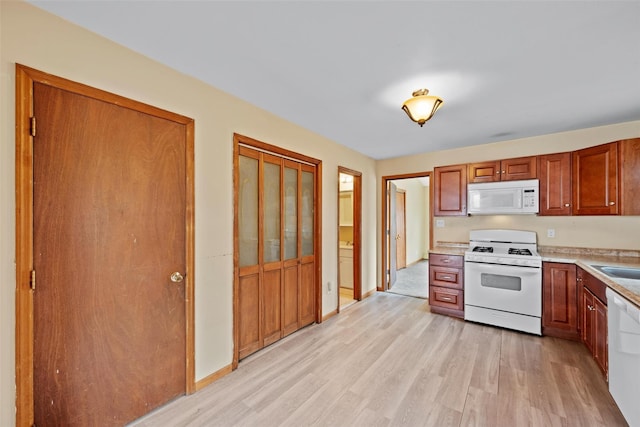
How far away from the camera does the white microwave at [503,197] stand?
3.36m

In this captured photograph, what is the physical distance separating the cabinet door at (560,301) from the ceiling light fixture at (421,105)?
2.31m

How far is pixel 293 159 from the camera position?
10.2 ft

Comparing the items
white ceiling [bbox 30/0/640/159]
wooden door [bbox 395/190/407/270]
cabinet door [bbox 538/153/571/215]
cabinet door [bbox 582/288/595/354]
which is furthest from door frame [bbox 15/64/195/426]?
wooden door [bbox 395/190/407/270]

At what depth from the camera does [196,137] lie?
2109mm

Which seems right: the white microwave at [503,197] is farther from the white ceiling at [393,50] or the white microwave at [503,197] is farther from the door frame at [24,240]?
the door frame at [24,240]

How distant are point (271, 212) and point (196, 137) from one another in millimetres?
1082

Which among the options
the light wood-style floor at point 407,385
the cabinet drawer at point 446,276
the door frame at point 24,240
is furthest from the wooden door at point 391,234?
the door frame at point 24,240

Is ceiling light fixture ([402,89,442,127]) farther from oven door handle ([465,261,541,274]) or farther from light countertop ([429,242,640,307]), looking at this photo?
oven door handle ([465,261,541,274])

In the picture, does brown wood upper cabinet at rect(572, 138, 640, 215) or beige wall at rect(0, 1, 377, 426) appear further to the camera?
brown wood upper cabinet at rect(572, 138, 640, 215)

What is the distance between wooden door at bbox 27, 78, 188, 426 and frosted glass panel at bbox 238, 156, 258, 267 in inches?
23.6

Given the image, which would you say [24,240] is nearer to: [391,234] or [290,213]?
[290,213]

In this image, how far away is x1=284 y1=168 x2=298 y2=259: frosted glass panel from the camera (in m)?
3.06

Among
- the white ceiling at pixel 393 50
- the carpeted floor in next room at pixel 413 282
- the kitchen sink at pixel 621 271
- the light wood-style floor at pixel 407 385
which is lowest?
the carpeted floor in next room at pixel 413 282

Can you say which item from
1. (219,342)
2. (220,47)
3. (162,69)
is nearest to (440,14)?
(220,47)
